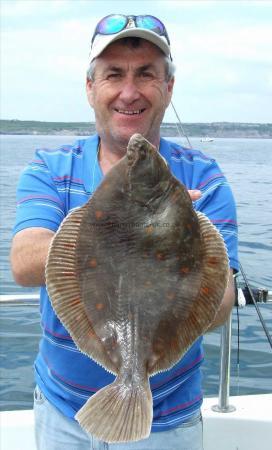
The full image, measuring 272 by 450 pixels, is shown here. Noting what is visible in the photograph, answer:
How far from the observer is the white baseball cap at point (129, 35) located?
289cm

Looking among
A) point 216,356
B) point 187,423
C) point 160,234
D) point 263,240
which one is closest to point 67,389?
point 187,423

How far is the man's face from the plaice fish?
690 millimetres

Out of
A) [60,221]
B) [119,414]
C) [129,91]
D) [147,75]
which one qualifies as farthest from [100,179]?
[119,414]

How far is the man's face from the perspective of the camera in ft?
9.47

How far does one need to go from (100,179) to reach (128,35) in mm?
706

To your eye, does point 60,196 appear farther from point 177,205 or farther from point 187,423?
point 187,423

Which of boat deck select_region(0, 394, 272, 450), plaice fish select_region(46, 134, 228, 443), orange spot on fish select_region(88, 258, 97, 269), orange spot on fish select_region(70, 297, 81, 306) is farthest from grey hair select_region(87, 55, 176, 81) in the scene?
boat deck select_region(0, 394, 272, 450)

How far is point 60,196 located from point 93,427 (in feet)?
3.81

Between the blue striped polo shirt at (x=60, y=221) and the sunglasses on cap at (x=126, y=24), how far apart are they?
0.60 metres

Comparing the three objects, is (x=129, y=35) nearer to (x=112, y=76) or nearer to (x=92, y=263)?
(x=112, y=76)

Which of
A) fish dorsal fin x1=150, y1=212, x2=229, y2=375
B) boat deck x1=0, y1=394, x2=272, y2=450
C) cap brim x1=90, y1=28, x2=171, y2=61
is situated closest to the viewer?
fish dorsal fin x1=150, y1=212, x2=229, y2=375

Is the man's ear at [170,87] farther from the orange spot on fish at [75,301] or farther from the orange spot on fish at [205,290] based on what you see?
the orange spot on fish at [75,301]

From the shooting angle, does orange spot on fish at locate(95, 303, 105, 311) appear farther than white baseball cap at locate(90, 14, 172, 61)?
No

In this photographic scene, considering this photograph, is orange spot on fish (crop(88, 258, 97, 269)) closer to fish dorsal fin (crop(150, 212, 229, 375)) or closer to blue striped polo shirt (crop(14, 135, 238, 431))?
fish dorsal fin (crop(150, 212, 229, 375))
